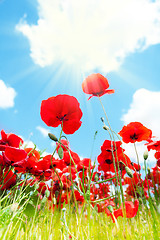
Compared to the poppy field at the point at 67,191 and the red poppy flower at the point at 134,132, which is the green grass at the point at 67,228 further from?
the red poppy flower at the point at 134,132

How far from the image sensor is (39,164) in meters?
1.72

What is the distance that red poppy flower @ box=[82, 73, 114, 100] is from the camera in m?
1.54

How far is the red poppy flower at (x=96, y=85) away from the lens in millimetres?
1544

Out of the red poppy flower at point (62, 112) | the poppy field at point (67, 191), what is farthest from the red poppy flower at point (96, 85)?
the red poppy flower at point (62, 112)

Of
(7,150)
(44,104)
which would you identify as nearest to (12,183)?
(7,150)

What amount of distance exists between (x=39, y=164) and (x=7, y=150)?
364 millimetres

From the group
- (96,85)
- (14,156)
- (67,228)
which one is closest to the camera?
(67,228)

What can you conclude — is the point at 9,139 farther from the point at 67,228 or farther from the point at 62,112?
the point at 67,228

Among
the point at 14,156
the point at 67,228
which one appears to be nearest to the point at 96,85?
the point at 14,156

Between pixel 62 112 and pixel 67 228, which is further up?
pixel 62 112

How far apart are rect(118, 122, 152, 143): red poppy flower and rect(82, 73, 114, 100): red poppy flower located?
398 mm

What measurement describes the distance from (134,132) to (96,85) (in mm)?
589

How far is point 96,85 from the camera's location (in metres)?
1.58

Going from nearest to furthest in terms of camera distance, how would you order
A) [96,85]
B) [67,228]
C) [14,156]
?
1. [67,228]
2. [14,156]
3. [96,85]
